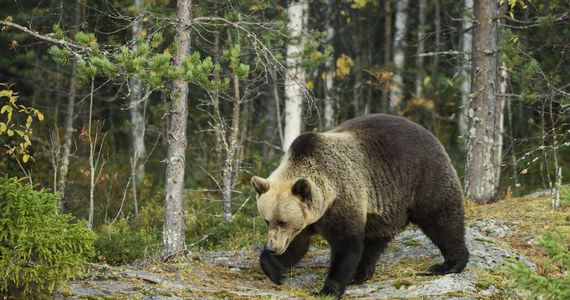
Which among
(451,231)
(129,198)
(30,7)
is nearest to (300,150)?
(451,231)

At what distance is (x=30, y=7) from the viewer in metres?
15.0

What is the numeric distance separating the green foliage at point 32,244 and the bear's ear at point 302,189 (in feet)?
6.52

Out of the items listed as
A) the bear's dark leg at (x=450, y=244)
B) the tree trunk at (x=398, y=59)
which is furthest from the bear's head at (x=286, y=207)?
the tree trunk at (x=398, y=59)

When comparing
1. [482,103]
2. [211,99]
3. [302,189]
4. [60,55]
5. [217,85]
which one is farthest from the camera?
[482,103]

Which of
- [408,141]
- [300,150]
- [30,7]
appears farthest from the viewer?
[30,7]

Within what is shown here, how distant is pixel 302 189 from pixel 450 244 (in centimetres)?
193

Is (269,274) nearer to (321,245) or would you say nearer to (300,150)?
(300,150)

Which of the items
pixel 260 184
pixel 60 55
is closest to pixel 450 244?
pixel 260 184

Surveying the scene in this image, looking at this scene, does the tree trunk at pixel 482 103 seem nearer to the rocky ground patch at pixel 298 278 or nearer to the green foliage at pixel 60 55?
the rocky ground patch at pixel 298 278

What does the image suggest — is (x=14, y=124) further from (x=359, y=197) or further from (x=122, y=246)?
(x=359, y=197)

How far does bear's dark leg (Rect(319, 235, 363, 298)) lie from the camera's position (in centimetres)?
598

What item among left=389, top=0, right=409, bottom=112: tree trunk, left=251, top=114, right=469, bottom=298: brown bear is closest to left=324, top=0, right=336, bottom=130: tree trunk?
left=389, top=0, right=409, bottom=112: tree trunk

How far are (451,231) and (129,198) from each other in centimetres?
780

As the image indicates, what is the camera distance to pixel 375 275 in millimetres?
6852
